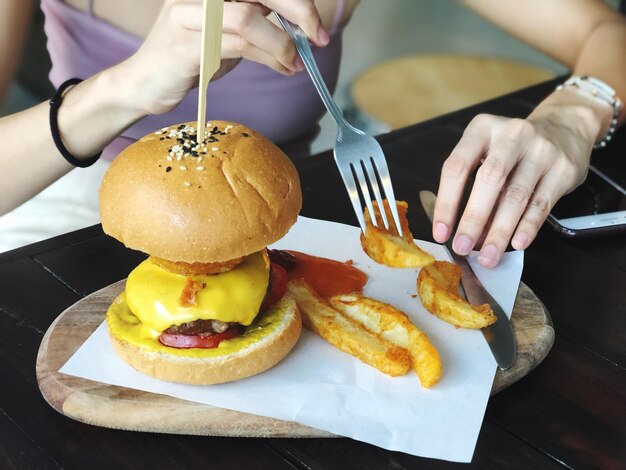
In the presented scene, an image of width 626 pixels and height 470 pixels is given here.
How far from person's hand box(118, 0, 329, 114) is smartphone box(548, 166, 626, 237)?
2.27ft

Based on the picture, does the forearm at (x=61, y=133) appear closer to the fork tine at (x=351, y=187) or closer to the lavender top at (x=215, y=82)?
the lavender top at (x=215, y=82)

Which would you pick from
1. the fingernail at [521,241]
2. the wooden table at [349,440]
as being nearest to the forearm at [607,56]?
the wooden table at [349,440]

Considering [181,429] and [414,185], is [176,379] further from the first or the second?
[414,185]

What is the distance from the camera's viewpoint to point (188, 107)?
2074 mm

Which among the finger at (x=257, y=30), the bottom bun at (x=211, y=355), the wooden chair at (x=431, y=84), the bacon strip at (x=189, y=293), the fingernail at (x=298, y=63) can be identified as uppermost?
the finger at (x=257, y=30)

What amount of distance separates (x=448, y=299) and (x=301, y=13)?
563mm

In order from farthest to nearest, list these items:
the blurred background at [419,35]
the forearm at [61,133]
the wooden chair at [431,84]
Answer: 1. the blurred background at [419,35]
2. the wooden chair at [431,84]
3. the forearm at [61,133]

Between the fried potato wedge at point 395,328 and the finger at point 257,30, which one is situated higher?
the finger at point 257,30

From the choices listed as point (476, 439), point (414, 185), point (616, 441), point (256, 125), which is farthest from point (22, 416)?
point (256, 125)

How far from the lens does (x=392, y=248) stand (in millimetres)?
1448

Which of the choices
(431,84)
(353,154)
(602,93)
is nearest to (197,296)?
(353,154)

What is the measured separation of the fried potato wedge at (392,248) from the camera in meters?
1.45

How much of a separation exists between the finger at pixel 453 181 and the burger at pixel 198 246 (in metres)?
0.33

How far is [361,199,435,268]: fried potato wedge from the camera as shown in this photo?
1.45m
